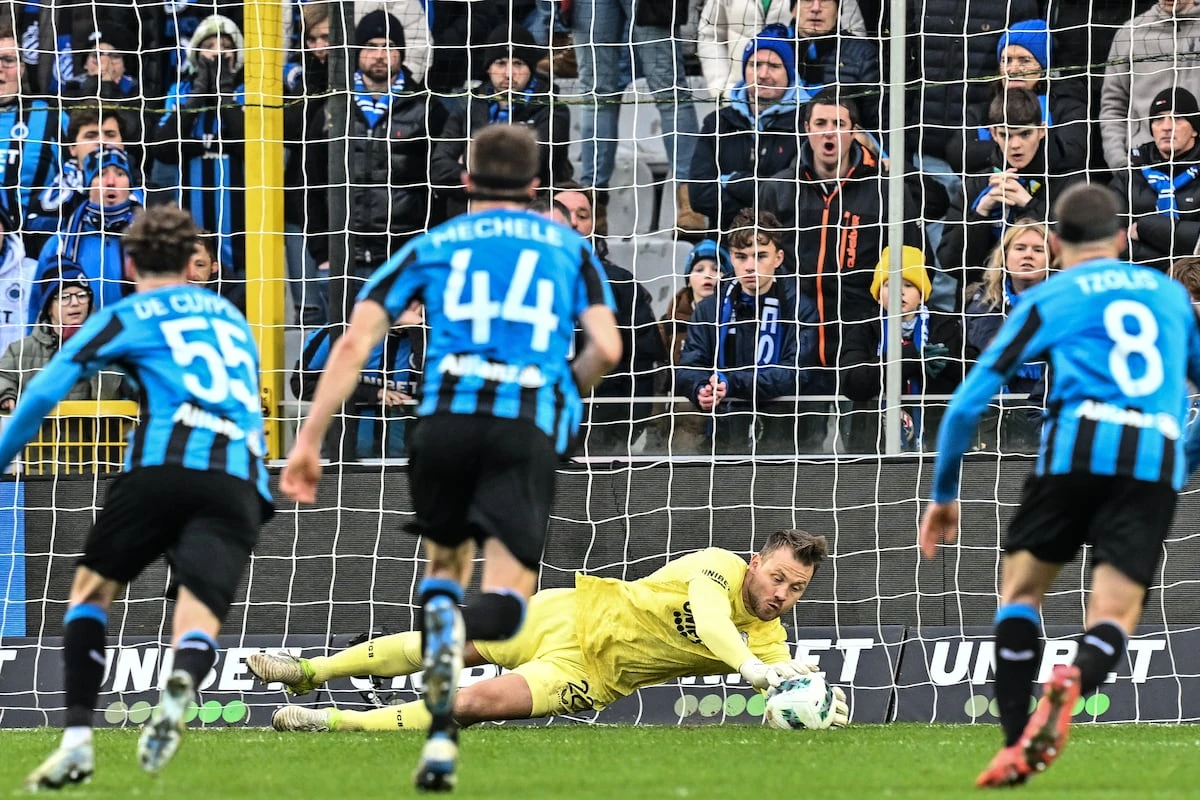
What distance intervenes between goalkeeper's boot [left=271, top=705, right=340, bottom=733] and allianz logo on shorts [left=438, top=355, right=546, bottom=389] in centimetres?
316

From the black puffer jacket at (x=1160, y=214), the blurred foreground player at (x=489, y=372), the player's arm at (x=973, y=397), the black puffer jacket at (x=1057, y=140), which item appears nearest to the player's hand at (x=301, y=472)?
the blurred foreground player at (x=489, y=372)

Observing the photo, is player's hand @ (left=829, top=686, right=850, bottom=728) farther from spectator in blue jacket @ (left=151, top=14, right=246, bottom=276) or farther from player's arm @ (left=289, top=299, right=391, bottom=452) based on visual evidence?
spectator in blue jacket @ (left=151, top=14, right=246, bottom=276)

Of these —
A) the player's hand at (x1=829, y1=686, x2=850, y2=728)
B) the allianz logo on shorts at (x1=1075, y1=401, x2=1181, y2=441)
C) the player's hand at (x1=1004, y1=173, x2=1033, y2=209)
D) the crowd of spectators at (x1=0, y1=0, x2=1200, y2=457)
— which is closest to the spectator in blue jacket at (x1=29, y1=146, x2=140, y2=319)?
the crowd of spectators at (x1=0, y1=0, x2=1200, y2=457)

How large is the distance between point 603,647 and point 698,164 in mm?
3583

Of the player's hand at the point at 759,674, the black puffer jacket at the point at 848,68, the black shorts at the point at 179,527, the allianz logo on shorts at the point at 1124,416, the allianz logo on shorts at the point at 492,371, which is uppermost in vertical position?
the black puffer jacket at the point at 848,68

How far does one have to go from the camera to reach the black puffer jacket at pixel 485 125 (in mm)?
10492

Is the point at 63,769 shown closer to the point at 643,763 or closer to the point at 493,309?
the point at 493,309

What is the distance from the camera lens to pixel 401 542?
373 inches

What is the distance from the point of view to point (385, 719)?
7820mm

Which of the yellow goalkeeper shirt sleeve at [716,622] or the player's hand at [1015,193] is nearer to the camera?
the yellow goalkeeper shirt sleeve at [716,622]

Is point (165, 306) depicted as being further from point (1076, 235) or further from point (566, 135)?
point (566, 135)

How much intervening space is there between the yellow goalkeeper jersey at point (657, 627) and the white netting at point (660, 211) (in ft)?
3.88

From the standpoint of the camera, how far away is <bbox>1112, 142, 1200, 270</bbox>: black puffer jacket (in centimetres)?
958

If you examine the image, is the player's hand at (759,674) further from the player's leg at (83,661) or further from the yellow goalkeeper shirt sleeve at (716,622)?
the player's leg at (83,661)
